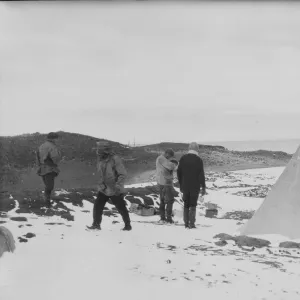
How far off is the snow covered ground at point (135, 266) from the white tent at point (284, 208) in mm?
158

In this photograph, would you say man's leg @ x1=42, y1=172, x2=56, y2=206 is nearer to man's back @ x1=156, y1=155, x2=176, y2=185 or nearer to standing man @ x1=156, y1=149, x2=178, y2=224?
man's back @ x1=156, y1=155, x2=176, y2=185

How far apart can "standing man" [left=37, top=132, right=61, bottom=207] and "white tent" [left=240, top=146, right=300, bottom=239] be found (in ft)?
8.05

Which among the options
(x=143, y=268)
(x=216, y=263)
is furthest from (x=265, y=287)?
(x=143, y=268)

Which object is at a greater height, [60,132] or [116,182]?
[60,132]

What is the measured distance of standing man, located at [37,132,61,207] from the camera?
14.8 ft

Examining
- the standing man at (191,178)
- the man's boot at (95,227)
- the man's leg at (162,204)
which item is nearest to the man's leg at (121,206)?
the man's boot at (95,227)

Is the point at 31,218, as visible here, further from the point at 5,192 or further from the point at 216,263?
the point at 216,263

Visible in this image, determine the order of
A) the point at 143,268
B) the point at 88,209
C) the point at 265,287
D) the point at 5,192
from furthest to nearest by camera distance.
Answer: the point at 88,209, the point at 5,192, the point at 143,268, the point at 265,287

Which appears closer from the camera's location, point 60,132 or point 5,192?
point 60,132

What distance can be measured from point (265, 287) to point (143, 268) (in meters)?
1.01

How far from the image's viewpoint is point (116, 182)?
5508 millimetres

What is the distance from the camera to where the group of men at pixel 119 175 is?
5.06 m

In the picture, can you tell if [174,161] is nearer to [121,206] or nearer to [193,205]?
[193,205]

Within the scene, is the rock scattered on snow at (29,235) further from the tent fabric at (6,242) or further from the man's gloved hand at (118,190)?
the man's gloved hand at (118,190)
